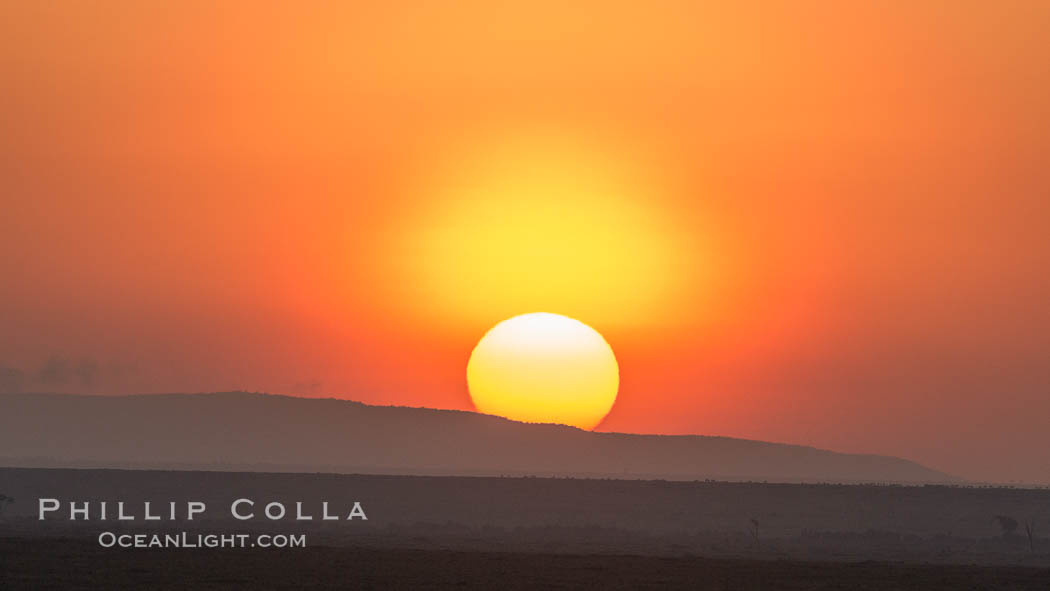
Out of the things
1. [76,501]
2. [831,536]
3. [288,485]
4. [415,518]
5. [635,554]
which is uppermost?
[288,485]

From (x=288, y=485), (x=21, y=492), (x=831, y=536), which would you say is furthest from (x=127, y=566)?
(x=288, y=485)

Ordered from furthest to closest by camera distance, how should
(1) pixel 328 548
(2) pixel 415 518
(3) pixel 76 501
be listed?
1. (3) pixel 76 501
2. (2) pixel 415 518
3. (1) pixel 328 548

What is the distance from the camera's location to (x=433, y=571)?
49.3 metres

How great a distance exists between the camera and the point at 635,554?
6209cm

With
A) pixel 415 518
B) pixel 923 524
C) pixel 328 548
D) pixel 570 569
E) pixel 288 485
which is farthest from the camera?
→ pixel 288 485

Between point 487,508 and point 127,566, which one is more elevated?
point 487,508

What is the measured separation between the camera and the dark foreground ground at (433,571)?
4353cm

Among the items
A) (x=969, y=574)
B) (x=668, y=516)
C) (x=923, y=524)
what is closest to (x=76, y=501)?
(x=668, y=516)

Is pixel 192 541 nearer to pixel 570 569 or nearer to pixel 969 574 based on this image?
pixel 570 569

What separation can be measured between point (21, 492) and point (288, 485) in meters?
41.3

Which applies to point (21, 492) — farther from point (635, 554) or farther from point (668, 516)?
point (635, 554)

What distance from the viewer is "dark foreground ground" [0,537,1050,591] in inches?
1714

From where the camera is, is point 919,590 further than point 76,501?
No

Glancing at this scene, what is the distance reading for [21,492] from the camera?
411 ft
